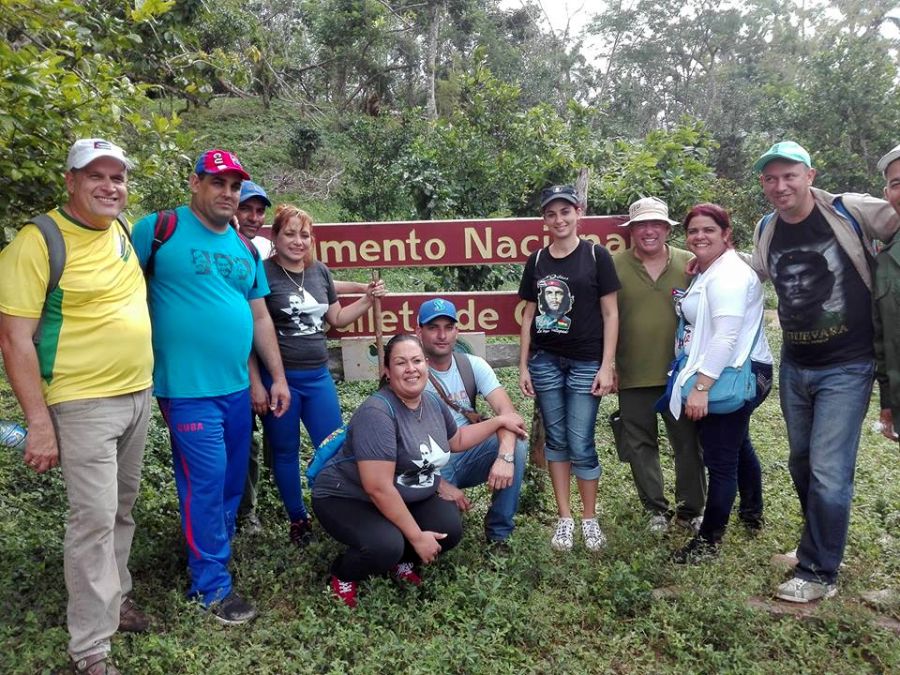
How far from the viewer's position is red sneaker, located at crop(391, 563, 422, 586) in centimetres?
349

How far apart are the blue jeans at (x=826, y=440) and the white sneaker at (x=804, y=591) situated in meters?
0.03

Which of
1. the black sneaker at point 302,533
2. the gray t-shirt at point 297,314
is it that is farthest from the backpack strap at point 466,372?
the black sneaker at point 302,533

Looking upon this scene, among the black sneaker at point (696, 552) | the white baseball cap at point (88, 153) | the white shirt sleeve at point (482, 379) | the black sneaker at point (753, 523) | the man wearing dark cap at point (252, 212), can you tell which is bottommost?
the black sneaker at point (753, 523)

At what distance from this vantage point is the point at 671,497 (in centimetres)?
477

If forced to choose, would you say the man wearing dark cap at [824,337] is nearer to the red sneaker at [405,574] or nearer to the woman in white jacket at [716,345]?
the woman in white jacket at [716,345]

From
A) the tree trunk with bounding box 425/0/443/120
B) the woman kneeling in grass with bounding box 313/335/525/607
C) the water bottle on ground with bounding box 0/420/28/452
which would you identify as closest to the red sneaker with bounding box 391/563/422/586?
the woman kneeling in grass with bounding box 313/335/525/607

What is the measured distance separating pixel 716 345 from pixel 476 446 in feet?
4.23

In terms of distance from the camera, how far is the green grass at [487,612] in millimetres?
2904

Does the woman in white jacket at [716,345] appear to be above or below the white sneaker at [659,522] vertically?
above

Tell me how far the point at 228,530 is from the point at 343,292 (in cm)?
150

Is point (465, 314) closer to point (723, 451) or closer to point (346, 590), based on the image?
point (723, 451)

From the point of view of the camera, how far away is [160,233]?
3.06m

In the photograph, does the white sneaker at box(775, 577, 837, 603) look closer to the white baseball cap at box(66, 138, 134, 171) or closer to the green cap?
the green cap

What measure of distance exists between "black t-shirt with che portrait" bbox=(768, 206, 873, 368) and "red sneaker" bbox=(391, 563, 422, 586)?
6.80 ft
